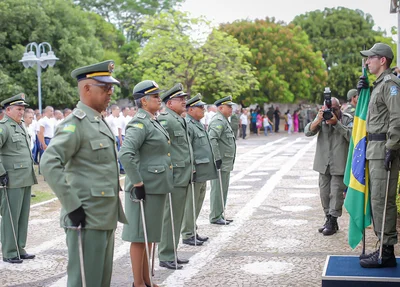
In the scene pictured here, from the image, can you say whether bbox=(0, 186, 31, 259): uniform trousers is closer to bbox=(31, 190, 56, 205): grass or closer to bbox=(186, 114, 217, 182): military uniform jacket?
bbox=(186, 114, 217, 182): military uniform jacket

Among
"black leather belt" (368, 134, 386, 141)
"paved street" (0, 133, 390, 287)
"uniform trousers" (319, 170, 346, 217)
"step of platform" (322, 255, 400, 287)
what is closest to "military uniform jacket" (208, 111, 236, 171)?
"paved street" (0, 133, 390, 287)

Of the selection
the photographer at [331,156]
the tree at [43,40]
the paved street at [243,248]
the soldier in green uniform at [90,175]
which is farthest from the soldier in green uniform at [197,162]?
the tree at [43,40]

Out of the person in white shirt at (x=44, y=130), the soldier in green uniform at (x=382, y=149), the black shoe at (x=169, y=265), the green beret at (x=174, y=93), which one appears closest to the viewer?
the soldier in green uniform at (x=382, y=149)

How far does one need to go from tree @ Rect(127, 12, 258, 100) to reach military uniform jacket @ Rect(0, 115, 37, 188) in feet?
84.3

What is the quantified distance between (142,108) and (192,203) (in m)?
2.33

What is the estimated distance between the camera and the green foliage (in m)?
54.2

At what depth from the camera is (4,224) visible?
763 centimetres

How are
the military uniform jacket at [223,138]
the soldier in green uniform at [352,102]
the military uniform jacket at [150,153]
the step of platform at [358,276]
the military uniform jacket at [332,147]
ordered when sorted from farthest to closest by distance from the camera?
the military uniform jacket at [223,138]
the soldier in green uniform at [352,102]
the military uniform jacket at [332,147]
the military uniform jacket at [150,153]
the step of platform at [358,276]

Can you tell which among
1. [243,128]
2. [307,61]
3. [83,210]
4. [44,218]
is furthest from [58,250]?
[307,61]

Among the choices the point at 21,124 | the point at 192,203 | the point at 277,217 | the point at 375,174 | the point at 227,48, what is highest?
the point at 227,48

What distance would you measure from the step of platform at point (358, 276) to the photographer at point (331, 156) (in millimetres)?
2809

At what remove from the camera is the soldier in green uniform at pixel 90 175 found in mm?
4348

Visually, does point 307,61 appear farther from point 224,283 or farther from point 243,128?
point 224,283

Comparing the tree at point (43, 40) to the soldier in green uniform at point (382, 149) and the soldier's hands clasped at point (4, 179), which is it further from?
the soldier in green uniform at point (382, 149)
